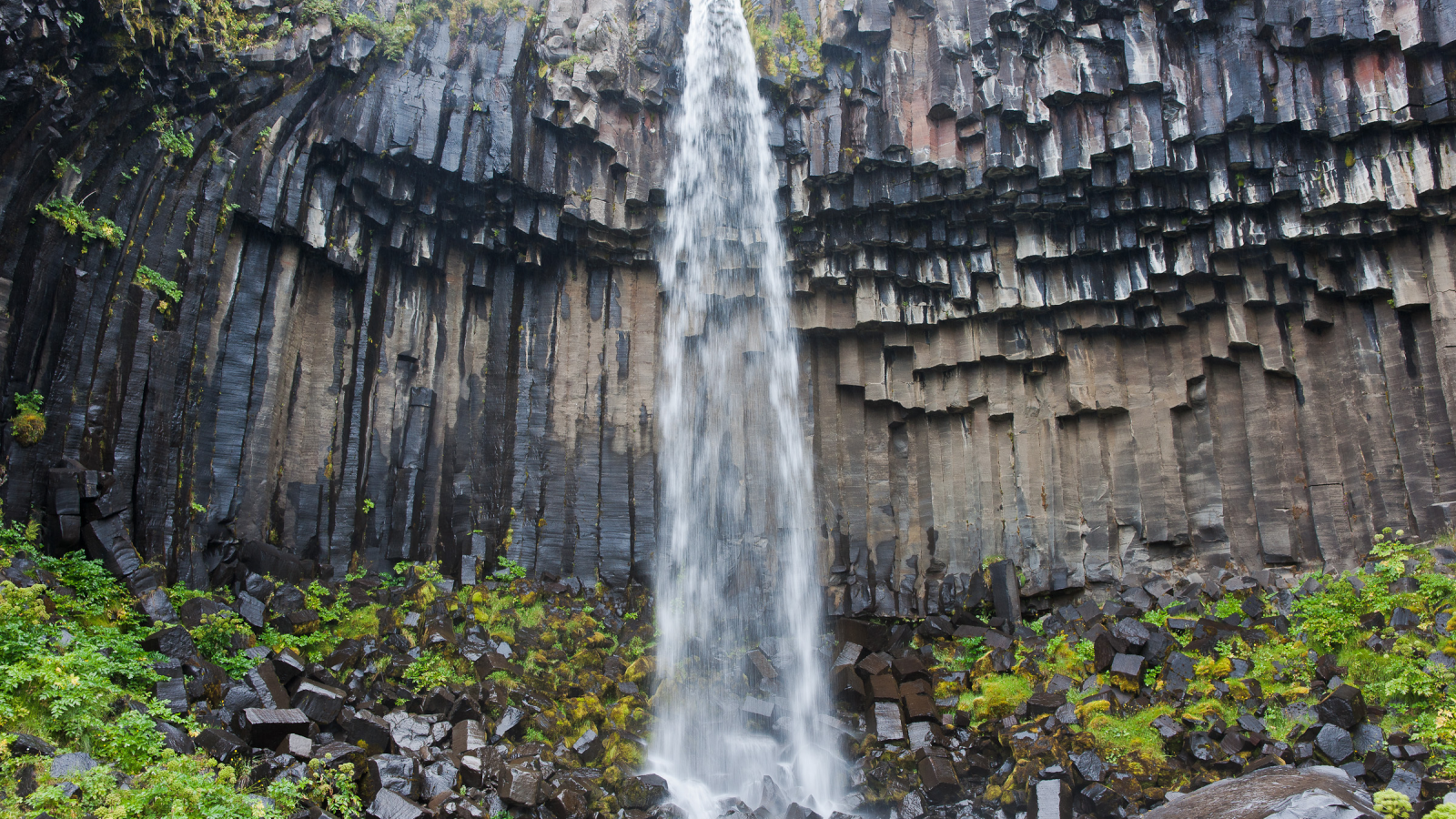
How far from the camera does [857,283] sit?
14742mm

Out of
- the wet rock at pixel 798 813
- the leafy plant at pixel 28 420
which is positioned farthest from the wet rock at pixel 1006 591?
the leafy plant at pixel 28 420

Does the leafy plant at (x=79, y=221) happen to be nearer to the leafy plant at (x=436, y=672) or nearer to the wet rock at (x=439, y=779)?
the leafy plant at (x=436, y=672)

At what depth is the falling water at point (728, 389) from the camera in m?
13.6

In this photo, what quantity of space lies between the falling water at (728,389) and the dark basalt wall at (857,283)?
17.4 inches

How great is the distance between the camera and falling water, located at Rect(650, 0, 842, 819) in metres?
13.6

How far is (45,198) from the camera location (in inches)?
361

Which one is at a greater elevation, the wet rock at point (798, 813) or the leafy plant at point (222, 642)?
the leafy plant at point (222, 642)

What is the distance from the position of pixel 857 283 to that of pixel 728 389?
284 centimetres

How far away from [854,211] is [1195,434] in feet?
20.8

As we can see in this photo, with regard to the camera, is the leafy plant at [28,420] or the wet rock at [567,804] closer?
the wet rock at [567,804]

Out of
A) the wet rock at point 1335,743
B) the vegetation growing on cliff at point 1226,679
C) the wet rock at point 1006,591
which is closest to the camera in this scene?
the wet rock at point 1335,743

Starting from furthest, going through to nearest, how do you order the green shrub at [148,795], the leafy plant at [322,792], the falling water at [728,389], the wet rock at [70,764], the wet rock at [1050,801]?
the falling water at [728,389]
the wet rock at [1050,801]
the leafy plant at [322,792]
the wet rock at [70,764]
the green shrub at [148,795]

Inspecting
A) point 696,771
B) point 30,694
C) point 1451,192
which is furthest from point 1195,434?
point 30,694

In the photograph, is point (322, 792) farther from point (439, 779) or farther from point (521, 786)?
point (521, 786)
